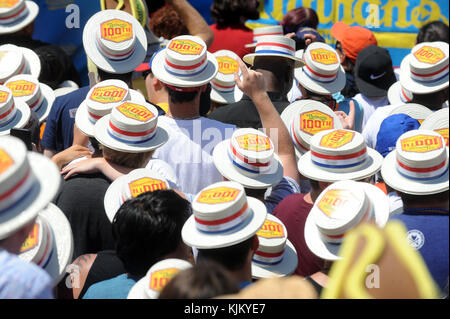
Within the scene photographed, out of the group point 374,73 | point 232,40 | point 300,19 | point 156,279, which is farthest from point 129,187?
point 300,19

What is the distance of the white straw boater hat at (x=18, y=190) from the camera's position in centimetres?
174

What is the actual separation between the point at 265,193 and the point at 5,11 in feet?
10.2

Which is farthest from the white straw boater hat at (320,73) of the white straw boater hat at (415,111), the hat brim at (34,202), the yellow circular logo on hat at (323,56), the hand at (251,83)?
the hat brim at (34,202)

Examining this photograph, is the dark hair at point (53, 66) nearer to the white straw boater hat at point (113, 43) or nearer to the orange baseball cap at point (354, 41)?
the white straw boater hat at point (113, 43)

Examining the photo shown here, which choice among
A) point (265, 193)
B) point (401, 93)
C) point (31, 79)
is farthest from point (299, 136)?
point (31, 79)

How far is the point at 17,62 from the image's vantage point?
4625mm

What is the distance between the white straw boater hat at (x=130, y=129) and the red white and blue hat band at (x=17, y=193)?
127 centimetres

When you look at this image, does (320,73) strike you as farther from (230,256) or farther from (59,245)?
(59,245)

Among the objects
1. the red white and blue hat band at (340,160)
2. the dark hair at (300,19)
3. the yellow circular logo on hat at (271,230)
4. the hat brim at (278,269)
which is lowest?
the dark hair at (300,19)

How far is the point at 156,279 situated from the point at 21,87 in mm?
2711

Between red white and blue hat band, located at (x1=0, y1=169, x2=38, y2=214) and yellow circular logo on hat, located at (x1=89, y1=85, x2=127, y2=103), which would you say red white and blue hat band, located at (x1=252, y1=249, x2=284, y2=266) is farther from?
yellow circular logo on hat, located at (x1=89, y1=85, x2=127, y2=103)

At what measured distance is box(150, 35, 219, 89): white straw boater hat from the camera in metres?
3.64

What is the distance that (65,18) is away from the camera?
248 inches

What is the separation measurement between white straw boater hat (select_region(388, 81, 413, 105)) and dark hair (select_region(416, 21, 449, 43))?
0.84m
